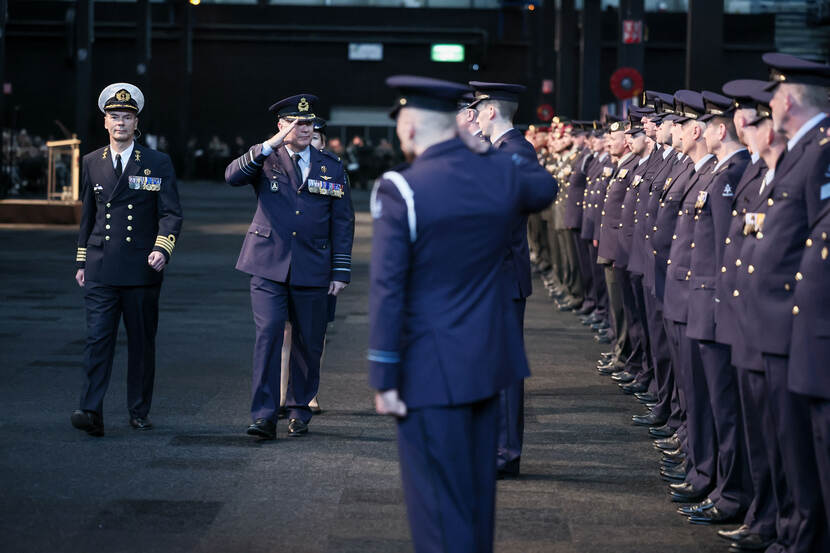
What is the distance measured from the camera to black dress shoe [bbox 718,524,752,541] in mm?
6133

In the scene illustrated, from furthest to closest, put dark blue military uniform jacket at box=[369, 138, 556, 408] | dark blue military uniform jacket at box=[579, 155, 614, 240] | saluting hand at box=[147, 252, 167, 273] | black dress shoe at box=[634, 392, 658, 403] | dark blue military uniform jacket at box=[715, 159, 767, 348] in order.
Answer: dark blue military uniform jacket at box=[579, 155, 614, 240] < black dress shoe at box=[634, 392, 658, 403] < saluting hand at box=[147, 252, 167, 273] < dark blue military uniform jacket at box=[715, 159, 767, 348] < dark blue military uniform jacket at box=[369, 138, 556, 408]

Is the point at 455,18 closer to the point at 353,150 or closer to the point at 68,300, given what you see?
the point at 353,150

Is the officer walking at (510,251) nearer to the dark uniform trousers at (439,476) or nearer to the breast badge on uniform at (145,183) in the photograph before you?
the breast badge on uniform at (145,183)

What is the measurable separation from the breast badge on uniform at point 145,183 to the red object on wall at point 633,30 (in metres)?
15.6

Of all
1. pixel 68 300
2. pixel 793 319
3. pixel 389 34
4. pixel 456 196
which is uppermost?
pixel 389 34

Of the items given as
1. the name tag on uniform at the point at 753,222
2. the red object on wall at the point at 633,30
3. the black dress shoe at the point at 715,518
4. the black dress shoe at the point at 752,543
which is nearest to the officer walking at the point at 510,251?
the black dress shoe at the point at 715,518

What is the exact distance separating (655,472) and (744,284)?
2.25m

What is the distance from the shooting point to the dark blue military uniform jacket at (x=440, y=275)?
4.48m

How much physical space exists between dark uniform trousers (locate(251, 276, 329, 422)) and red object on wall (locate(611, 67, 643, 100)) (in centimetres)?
1334

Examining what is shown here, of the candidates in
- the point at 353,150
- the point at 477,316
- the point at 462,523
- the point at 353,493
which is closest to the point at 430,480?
the point at 462,523

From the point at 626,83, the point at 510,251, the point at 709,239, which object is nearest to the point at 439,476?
the point at 709,239

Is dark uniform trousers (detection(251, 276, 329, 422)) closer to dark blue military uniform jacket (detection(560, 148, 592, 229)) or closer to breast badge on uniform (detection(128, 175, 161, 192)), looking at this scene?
breast badge on uniform (detection(128, 175, 161, 192))

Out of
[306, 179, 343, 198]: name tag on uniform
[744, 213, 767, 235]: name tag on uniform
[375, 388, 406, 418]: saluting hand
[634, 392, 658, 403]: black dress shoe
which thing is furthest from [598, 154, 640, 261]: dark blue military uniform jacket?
[375, 388, 406, 418]: saluting hand

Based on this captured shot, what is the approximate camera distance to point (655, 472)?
7.69 metres
